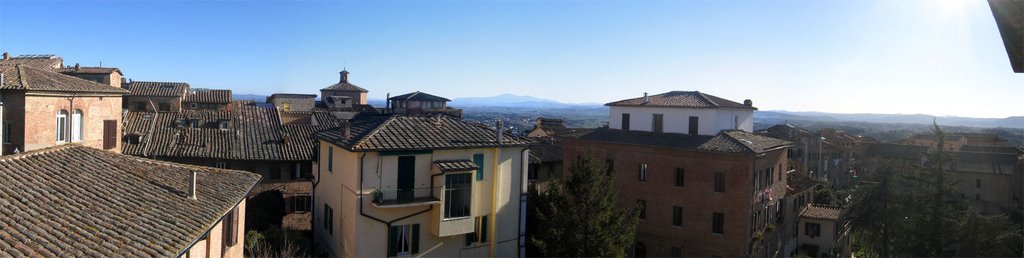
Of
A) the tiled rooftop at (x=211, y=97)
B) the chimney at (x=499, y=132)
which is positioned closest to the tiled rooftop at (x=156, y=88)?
the tiled rooftop at (x=211, y=97)

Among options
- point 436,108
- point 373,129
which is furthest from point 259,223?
point 436,108

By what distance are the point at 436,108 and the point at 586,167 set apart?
15.0 metres

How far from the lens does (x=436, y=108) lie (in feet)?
114

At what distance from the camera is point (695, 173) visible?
29078 millimetres

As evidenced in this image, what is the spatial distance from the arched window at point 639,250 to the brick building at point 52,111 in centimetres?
2340

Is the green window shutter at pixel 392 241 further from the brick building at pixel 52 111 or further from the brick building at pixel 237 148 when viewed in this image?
the brick building at pixel 52 111

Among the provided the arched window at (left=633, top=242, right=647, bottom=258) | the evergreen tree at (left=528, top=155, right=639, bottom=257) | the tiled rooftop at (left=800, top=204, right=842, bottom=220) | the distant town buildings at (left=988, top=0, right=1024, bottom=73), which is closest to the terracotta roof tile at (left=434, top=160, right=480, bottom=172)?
the evergreen tree at (left=528, top=155, right=639, bottom=257)

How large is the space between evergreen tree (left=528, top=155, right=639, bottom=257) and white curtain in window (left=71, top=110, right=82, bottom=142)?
16.2 meters

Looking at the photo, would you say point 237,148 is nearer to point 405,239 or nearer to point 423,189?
point 405,239

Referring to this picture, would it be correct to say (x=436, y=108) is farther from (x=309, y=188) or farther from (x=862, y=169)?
(x=862, y=169)

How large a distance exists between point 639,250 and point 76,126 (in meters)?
24.4

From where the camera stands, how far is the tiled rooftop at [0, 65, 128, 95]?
18547mm

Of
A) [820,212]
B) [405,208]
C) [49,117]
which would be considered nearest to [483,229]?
[405,208]

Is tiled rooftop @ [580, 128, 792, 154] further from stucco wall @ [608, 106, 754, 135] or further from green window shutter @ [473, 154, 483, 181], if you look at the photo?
green window shutter @ [473, 154, 483, 181]
